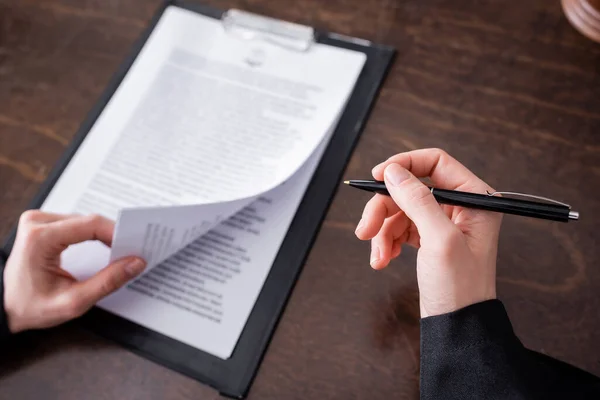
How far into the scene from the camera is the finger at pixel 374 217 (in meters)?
0.58

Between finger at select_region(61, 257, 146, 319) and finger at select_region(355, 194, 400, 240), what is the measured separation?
243 millimetres

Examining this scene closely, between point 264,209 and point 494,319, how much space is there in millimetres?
284

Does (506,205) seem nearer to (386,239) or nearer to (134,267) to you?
(386,239)

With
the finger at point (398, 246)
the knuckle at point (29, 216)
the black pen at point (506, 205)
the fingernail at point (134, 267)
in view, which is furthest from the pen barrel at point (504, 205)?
the knuckle at point (29, 216)

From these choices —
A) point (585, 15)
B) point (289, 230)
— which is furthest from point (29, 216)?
point (585, 15)

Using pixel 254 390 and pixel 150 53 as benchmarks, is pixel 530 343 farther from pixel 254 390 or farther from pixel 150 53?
pixel 150 53

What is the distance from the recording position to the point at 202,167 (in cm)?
69

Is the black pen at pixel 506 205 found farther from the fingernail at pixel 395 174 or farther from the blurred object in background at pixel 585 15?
the blurred object in background at pixel 585 15

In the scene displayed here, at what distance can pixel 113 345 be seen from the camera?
61 cm

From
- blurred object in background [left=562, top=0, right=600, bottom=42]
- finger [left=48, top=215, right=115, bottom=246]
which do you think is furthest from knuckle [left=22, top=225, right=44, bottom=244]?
blurred object in background [left=562, top=0, right=600, bottom=42]

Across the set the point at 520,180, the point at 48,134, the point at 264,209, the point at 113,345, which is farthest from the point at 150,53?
the point at 520,180

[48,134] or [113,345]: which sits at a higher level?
[48,134]

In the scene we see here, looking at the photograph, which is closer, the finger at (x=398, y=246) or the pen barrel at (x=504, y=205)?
the pen barrel at (x=504, y=205)

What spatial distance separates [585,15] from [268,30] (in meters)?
0.41
